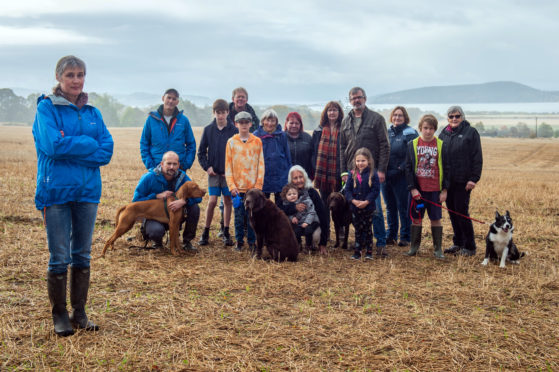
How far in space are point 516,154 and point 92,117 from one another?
32.2 metres

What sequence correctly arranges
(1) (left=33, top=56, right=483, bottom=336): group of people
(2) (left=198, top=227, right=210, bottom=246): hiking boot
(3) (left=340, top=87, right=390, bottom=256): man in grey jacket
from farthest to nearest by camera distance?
(2) (left=198, top=227, right=210, bottom=246): hiking boot → (3) (left=340, top=87, right=390, bottom=256): man in grey jacket → (1) (left=33, top=56, right=483, bottom=336): group of people

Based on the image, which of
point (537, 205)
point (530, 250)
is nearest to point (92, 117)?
point (530, 250)

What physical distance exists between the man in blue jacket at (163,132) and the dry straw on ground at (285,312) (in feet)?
5.01

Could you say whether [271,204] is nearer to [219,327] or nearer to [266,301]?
[266,301]

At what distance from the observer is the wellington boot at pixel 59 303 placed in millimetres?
3766

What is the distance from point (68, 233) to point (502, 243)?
18.3ft

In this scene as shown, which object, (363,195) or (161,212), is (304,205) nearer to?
(363,195)

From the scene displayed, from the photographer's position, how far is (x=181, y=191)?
6566 mm

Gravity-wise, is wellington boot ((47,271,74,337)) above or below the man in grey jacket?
below

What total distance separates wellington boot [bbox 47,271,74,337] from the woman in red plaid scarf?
4.72 m

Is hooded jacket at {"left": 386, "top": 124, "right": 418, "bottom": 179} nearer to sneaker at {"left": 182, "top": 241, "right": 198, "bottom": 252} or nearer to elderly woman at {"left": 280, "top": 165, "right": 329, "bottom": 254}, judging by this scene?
elderly woman at {"left": 280, "top": 165, "right": 329, "bottom": 254}

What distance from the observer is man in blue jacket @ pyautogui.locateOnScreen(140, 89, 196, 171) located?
6.73 meters

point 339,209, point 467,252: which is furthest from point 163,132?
point 467,252

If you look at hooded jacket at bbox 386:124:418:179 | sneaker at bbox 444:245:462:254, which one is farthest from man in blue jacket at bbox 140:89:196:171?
sneaker at bbox 444:245:462:254
